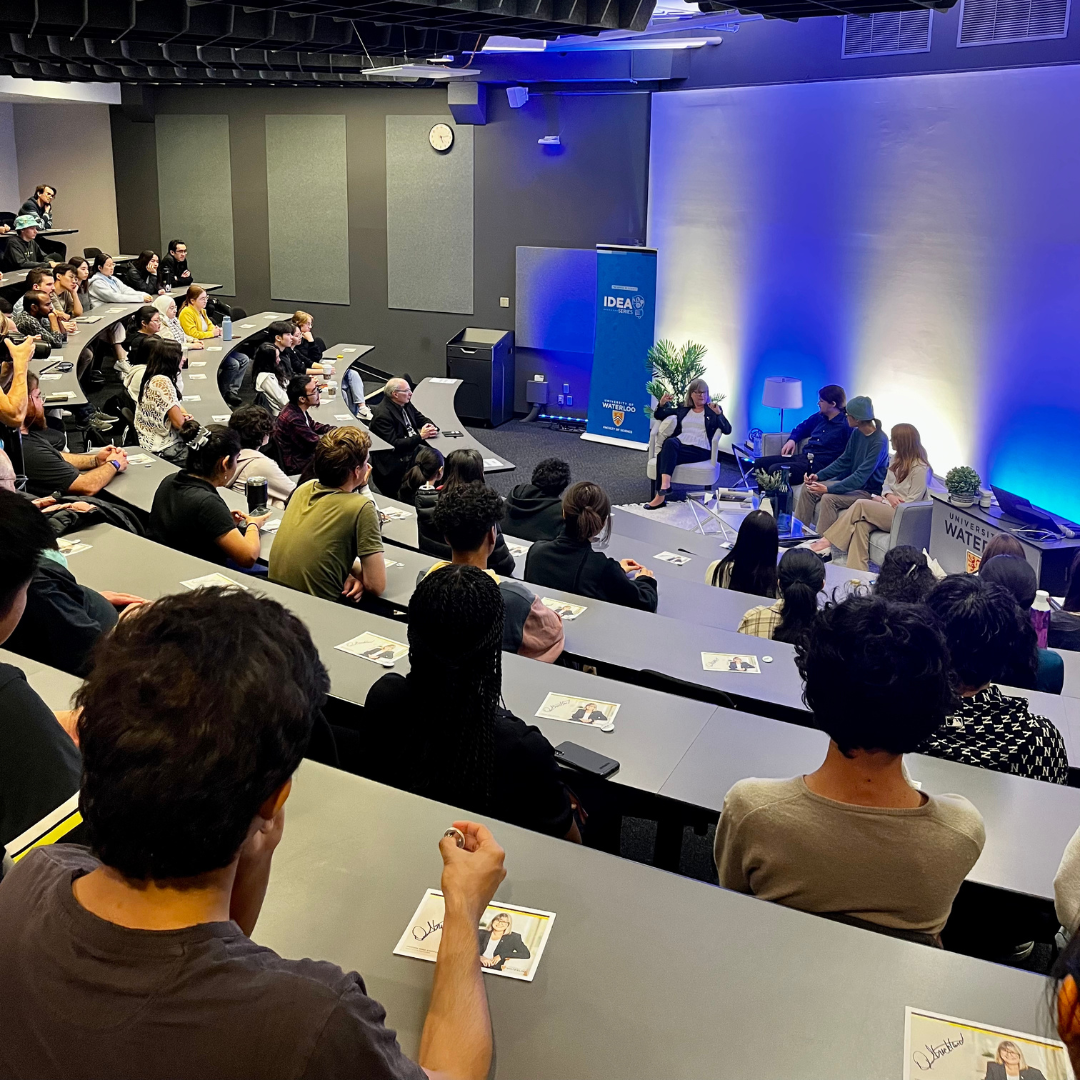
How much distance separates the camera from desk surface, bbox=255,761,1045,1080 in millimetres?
1518

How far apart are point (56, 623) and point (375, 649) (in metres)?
0.94

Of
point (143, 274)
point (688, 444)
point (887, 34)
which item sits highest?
point (887, 34)

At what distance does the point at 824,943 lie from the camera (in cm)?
174

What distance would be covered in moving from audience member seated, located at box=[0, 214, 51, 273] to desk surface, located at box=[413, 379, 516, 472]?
15.3ft

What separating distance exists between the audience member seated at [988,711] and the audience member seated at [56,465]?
3.89 metres

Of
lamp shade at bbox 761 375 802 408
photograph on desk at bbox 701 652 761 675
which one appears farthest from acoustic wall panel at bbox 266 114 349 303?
photograph on desk at bbox 701 652 761 675

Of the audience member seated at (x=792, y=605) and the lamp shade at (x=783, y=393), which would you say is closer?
the audience member seated at (x=792, y=605)

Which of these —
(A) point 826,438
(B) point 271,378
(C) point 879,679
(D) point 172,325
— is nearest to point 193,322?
(D) point 172,325

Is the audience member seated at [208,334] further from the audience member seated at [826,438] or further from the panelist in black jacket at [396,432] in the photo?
the audience member seated at [826,438]

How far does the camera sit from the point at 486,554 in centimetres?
353

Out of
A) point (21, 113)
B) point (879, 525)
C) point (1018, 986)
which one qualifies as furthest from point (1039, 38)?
point (21, 113)

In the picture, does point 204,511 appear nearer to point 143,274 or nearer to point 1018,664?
point 1018,664

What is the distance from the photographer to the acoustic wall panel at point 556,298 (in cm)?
1156

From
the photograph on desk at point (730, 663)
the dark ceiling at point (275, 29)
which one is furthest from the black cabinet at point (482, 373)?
the photograph on desk at point (730, 663)
